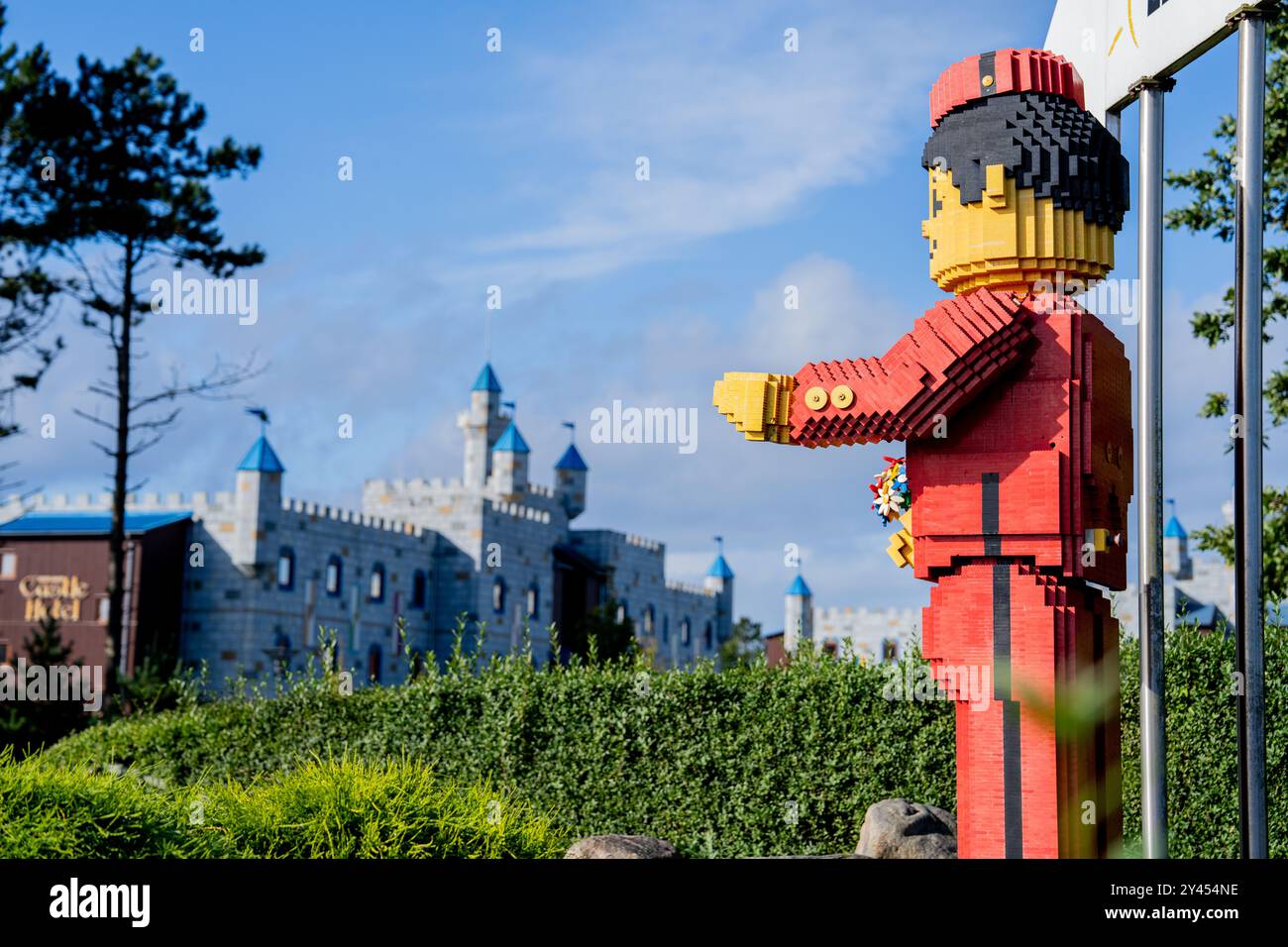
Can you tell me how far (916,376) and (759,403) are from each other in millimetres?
655

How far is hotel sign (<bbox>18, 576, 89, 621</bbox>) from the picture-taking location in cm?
3256

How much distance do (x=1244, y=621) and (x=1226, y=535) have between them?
30.2 ft

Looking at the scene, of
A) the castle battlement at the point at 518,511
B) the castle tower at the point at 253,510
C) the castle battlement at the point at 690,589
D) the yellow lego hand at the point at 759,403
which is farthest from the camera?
the castle battlement at the point at 690,589

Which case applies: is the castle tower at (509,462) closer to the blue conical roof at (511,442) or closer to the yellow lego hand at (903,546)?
the blue conical roof at (511,442)

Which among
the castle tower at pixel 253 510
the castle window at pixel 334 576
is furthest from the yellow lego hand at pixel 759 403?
the castle window at pixel 334 576

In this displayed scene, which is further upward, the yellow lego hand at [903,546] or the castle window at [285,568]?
the castle window at [285,568]

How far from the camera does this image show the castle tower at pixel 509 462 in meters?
41.9

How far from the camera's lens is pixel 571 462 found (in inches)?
1797

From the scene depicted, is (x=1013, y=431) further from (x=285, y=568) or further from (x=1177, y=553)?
(x=1177, y=553)

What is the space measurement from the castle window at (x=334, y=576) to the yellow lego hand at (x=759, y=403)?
32.0 m

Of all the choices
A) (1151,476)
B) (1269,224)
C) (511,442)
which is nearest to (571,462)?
(511,442)

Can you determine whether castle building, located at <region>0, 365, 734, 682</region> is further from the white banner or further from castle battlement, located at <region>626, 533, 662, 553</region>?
the white banner

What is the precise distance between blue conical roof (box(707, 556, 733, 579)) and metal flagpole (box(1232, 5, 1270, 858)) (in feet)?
161
